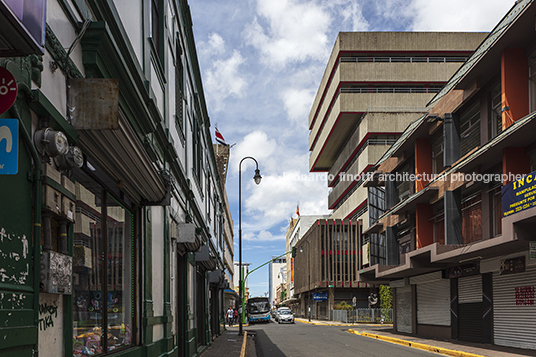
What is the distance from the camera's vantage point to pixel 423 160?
93.7ft

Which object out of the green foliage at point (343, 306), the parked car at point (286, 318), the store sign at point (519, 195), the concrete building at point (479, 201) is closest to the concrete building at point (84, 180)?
the store sign at point (519, 195)

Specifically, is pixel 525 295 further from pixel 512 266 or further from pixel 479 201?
pixel 479 201

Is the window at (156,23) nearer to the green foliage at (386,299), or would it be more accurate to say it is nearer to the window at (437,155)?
the window at (437,155)

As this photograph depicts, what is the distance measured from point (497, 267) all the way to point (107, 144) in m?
19.6

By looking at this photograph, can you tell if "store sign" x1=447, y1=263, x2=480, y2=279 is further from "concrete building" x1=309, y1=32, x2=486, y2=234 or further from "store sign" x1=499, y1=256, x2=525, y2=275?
"concrete building" x1=309, y1=32, x2=486, y2=234

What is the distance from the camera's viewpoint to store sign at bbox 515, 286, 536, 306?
19094mm

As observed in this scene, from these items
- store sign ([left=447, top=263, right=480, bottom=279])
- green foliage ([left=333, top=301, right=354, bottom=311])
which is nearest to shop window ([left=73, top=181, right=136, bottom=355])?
store sign ([left=447, top=263, right=480, bottom=279])

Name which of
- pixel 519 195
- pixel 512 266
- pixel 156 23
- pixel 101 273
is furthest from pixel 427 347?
pixel 101 273

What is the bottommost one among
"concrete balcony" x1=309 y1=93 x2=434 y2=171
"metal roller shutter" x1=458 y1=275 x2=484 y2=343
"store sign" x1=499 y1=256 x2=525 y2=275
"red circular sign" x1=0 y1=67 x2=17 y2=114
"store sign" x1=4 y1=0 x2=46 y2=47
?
"metal roller shutter" x1=458 y1=275 x2=484 y2=343

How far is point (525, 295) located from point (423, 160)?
1054 centimetres

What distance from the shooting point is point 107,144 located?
18.1ft

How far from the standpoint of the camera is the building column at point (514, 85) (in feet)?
62.5

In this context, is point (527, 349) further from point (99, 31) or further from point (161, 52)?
point (99, 31)

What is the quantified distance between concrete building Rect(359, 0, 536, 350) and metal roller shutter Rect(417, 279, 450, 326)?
0.05 meters
